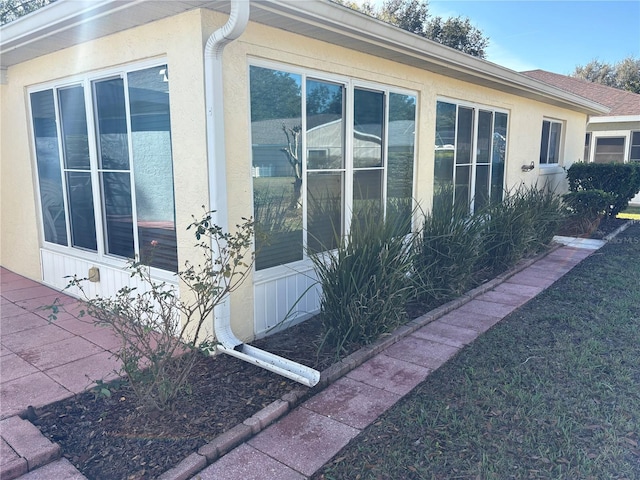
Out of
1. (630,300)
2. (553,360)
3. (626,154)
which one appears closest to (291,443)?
(553,360)

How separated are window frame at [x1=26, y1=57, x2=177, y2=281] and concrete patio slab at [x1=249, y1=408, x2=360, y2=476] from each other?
184 centimetres

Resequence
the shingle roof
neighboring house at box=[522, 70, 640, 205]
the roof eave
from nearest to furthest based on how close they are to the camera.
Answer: the roof eave
neighboring house at box=[522, 70, 640, 205]
the shingle roof

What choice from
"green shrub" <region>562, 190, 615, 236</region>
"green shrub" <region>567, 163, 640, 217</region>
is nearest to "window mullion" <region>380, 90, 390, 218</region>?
"green shrub" <region>562, 190, 615, 236</region>

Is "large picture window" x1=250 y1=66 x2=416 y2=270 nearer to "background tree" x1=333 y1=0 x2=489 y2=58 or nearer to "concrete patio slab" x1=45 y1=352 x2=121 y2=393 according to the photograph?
"concrete patio slab" x1=45 y1=352 x2=121 y2=393

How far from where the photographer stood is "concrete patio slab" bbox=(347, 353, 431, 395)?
11.1 feet

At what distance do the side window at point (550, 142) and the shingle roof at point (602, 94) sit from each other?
396cm

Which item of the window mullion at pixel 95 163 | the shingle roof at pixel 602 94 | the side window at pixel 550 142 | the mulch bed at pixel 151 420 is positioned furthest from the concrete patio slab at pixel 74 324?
the shingle roof at pixel 602 94

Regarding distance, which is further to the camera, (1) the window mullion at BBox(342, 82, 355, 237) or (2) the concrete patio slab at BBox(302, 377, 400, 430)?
(1) the window mullion at BBox(342, 82, 355, 237)

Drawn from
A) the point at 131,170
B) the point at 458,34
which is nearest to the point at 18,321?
the point at 131,170

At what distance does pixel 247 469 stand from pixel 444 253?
349 cm

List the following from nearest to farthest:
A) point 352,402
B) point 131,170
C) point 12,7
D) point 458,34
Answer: point 352,402
point 131,170
point 12,7
point 458,34

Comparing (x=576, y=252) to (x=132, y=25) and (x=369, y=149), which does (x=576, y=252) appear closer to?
(x=369, y=149)

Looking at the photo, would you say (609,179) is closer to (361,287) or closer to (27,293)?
(361,287)

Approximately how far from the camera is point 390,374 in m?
3.58
